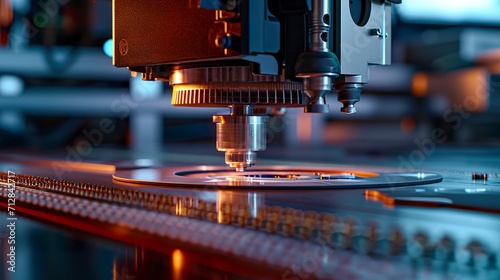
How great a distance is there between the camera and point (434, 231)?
0.45 meters

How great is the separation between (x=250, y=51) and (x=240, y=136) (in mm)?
169

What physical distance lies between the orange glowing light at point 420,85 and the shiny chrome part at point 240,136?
2367mm

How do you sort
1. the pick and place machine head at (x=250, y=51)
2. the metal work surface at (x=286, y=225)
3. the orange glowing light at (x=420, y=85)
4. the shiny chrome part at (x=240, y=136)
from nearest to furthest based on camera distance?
the metal work surface at (x=286, y=225) < the pick and place machine head at (x=250, y=51) < the shiny chrome part at (x=240, y=136) < the orange glowing light at (x=420, y=85)

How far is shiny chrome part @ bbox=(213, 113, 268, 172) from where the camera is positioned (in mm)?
863

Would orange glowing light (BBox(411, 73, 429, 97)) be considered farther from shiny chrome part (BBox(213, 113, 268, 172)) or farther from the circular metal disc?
shiny chrome part (BBox(213, 113, 268, 172))

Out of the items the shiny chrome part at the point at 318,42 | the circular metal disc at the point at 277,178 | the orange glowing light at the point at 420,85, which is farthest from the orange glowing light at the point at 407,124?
the shiny chrome part at the point at 318,42

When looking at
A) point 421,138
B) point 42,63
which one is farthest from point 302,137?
point 42,63

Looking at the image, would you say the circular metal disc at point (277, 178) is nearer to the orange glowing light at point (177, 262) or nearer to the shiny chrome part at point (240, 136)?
the shiny chrome part at point (240, 136)

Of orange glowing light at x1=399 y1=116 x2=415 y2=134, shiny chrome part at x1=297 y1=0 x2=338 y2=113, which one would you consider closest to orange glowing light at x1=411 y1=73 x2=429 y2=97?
orange glowing light at x1=399 y1=116 x2=415 y2=134

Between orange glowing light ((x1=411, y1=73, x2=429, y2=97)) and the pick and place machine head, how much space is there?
2.31 meters

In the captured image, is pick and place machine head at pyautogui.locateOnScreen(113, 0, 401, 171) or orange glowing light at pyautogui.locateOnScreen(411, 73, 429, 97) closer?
pick and place machine head at pyautogui.locateOnScreen(113, 0, 401, 171)

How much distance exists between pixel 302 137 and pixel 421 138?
0.60 m

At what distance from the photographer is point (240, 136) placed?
34.2 inches

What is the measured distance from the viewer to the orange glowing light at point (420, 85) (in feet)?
10.2
